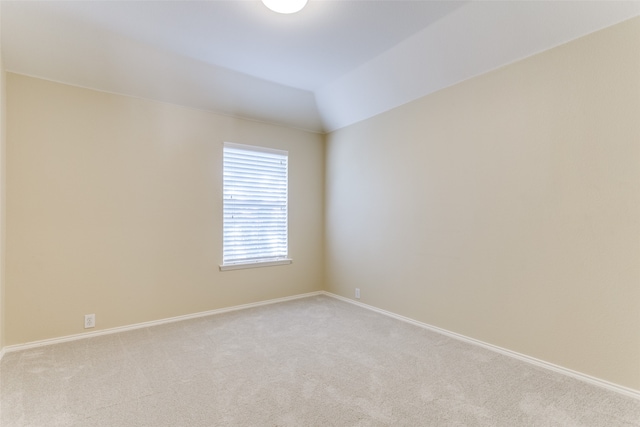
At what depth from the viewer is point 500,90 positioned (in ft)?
8.84

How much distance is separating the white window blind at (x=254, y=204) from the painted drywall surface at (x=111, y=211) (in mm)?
137

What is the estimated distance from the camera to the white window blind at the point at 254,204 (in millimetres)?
3900

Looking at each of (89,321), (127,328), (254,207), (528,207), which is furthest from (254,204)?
(528,207)

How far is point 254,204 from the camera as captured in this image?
13.4 feet

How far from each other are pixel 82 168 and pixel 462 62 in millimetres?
3729

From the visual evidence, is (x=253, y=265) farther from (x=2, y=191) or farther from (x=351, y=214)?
(x=2, y=191)

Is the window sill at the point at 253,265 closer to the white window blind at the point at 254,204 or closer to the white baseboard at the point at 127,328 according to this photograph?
the white window blind at the point at 254,204

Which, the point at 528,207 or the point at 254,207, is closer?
the point at 528,207

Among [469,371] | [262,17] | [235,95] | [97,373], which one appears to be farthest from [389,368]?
[235,95]

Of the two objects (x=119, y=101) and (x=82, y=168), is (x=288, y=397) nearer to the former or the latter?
(x=82, y=168)

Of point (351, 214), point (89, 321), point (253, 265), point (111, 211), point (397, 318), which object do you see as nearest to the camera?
point (89, 321)

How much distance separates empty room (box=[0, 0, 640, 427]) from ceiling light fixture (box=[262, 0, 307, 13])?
6 cm

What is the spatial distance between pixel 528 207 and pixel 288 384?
2.32m

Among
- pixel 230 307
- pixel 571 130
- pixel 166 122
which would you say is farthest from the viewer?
pixel 230 307
